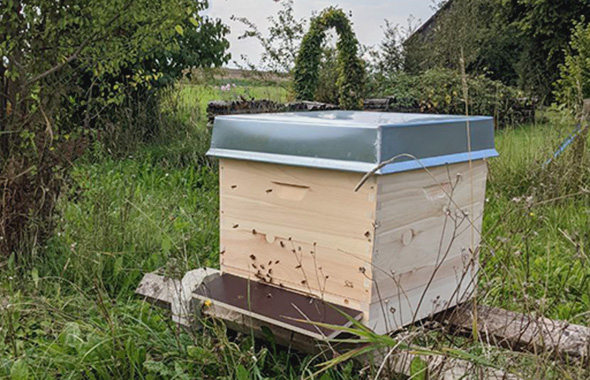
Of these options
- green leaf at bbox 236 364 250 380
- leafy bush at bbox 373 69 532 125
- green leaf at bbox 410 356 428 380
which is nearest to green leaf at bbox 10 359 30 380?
green leaf at bbox 236 364 250 380

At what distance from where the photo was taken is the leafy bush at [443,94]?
33.3ft

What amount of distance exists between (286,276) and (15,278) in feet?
5.03

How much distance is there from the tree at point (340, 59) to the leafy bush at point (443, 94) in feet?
8.17

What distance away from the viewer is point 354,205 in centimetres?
180

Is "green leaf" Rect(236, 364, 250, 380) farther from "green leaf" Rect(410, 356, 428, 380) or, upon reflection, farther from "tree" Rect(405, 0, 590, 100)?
"tree" Rect(405, 0, 590, 100)

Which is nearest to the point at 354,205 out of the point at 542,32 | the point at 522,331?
the point at 522,331

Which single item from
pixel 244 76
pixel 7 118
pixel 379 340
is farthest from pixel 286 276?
pixel 244 76

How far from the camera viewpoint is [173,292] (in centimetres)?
235

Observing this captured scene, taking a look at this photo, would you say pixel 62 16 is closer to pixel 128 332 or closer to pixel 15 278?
pixel 15 278

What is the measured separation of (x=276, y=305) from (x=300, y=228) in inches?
10.1

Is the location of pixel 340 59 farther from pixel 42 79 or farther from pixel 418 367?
pixel 418 367

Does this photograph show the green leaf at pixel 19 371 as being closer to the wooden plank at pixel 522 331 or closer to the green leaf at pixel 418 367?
the green leaf at pixel 418 367

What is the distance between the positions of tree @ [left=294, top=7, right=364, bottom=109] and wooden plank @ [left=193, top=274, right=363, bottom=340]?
17.8ft

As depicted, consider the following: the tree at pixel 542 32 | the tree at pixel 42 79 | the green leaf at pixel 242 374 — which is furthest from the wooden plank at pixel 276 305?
the tree at pixel 542 32
